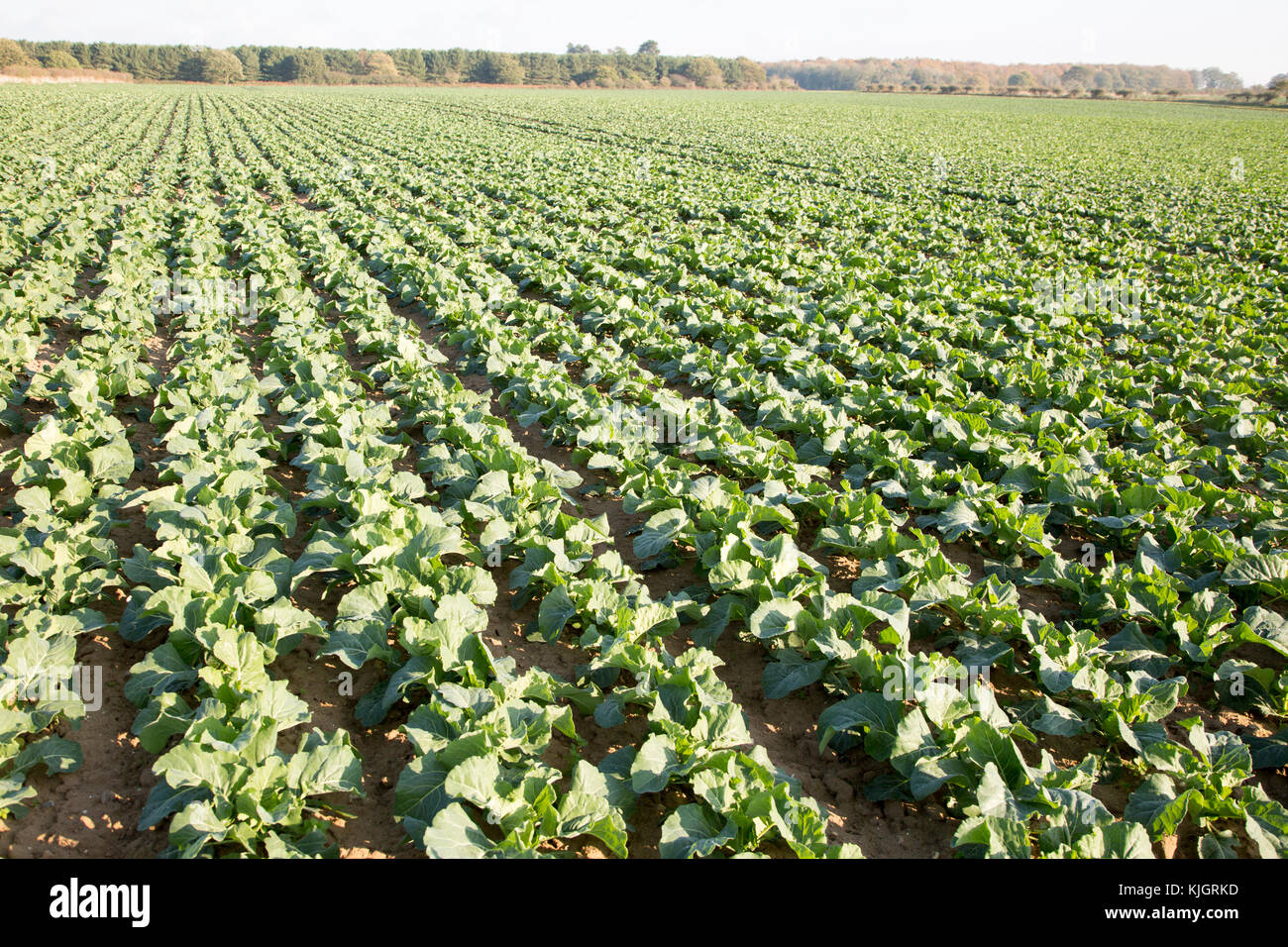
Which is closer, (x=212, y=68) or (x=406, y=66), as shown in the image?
(x=212, y=68)

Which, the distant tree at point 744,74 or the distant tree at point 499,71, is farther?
the distant tree at point 744,74

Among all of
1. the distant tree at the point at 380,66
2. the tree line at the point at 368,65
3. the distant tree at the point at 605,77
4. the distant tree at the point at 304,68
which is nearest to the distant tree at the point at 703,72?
the tree line at the point at 368,65

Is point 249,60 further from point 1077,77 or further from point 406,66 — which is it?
point 1077,77

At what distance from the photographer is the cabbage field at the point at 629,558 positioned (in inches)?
115

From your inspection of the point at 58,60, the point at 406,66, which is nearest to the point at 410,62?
the point at 406,66

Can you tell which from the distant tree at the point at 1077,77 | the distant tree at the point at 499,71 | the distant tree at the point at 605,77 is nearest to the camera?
the distant tree at the point at 499,71

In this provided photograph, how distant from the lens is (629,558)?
4883mm

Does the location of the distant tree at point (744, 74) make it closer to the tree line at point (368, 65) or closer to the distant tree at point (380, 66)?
the tree line at point (368, 65)

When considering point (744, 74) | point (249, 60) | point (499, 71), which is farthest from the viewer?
point (744, 74)

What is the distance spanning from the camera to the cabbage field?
2.91 metres

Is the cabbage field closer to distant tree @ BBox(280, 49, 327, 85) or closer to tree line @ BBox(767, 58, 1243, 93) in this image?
distant tree @ BBox(280, 49, 327, 85)

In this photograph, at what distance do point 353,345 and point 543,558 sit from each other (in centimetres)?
545

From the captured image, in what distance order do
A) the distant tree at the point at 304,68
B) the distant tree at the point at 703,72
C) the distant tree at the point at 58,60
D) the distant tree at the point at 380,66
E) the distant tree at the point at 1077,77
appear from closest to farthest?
the distant tree at the point at 58,60 < the distant tree at the point at 304,68 < the distant tree at the point at 380,66 < the distant tree at the point at 703,72 < the distant tree at the point at 1077,77
